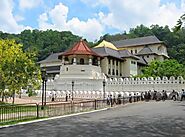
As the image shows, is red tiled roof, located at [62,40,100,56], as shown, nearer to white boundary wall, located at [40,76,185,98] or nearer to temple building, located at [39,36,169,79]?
temple building, located at [39,36,169,79]

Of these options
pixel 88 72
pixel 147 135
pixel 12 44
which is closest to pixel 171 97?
pixel 88 72

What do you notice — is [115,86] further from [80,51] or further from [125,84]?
[80,51]

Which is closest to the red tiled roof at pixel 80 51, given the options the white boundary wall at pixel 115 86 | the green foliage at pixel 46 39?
the white boundary wall at pixel 115 86

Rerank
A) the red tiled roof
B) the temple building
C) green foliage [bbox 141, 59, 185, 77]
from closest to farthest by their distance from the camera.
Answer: the temple building, the red tiled roof, green foliage [bbox 141, 59, 185, 77]

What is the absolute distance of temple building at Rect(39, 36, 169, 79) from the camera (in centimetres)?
5306

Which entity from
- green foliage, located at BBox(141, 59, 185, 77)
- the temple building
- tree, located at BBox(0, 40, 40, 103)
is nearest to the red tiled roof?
the temple building

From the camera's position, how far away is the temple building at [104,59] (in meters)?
53.1

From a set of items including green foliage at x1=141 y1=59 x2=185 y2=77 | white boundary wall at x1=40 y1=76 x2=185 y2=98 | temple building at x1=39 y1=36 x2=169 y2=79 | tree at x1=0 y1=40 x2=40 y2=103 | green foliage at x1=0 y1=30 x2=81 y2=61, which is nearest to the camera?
tree at x1=0 y1=40 x2=40 y2=103

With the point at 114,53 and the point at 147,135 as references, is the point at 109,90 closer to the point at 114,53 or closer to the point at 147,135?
the point at 114,53

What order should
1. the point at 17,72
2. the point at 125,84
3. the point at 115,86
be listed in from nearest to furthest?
the point at 17,72
the point at 125,84
the point at 115,86

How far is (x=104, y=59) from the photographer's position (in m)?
65.6

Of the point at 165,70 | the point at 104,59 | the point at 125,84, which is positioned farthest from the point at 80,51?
the point at 165,70

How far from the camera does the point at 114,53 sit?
231ft

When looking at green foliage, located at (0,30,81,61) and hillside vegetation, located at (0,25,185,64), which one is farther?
green foliage, located at (0,30,81,61)
